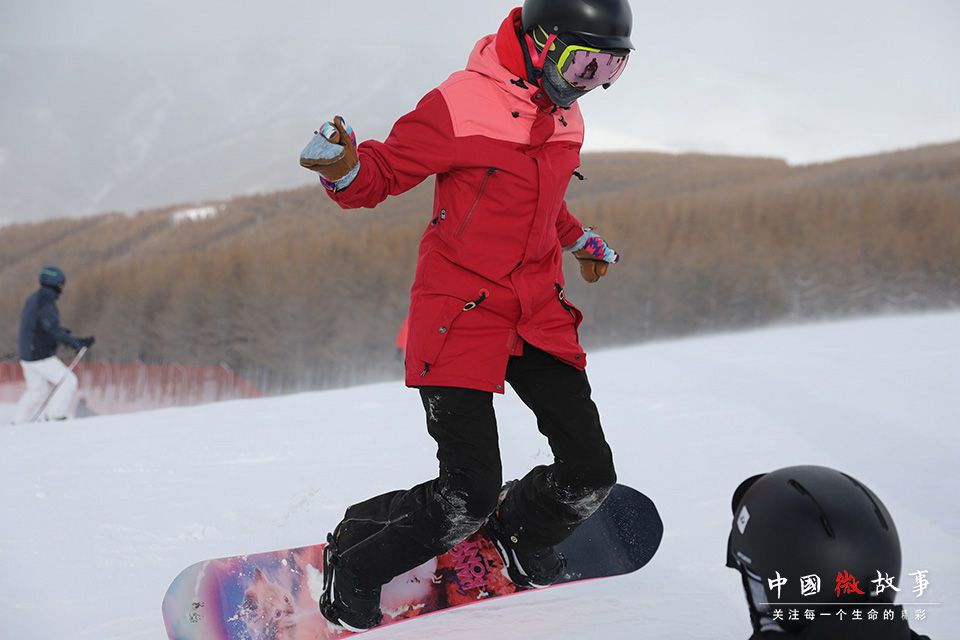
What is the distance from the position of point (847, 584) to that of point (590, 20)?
1.42m

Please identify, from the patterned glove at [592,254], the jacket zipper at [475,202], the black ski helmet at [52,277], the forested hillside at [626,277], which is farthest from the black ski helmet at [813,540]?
the forested hillside at [626,277]

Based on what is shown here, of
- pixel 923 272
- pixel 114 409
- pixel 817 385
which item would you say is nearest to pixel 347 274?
pixel 114 409

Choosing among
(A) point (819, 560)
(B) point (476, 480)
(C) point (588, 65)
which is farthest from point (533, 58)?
(A) point (819, 560)

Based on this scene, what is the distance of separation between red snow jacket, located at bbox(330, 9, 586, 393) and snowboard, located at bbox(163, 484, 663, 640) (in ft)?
2.48

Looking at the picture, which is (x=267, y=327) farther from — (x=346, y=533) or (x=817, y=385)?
(x=346, y=533)

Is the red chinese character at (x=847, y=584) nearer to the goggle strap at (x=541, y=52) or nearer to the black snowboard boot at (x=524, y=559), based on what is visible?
the black snowboard boot at (x=524, y=559)

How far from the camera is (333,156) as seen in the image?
179 centimetres

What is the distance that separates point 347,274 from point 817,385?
1289 cm

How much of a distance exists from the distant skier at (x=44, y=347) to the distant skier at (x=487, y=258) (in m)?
6.26

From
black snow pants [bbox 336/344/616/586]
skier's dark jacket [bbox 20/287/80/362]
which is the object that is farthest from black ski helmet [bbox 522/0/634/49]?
skier's dark jacket [bbox 20/287/80/362]

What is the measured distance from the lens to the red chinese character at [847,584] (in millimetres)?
1251

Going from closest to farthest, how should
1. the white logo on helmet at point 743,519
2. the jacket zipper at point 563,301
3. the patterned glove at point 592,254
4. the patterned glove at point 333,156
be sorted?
the white logo on helmet at point 743,519
the patterned glove at point 333,156
the jacket zipper at point 563,301
the patterned glove at point 592,254

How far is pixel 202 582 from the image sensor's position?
7.52ft

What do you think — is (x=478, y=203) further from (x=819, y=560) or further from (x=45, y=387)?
(x=45, y=387)
